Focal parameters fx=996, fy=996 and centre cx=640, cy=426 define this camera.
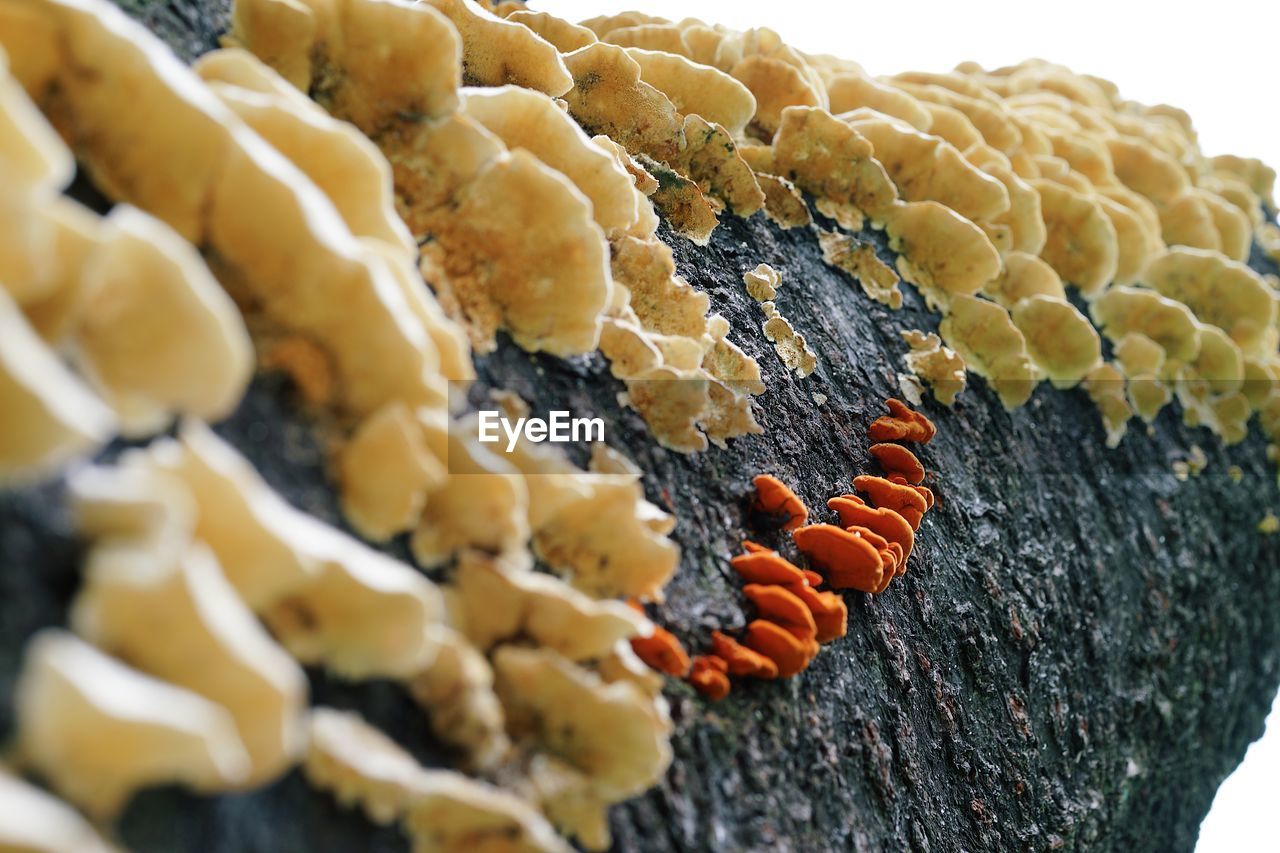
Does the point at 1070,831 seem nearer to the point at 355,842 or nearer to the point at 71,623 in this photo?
the point at 355,842

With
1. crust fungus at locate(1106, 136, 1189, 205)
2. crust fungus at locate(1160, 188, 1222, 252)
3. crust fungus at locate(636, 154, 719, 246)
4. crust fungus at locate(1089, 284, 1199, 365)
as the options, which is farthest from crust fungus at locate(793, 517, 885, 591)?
crust fungus at locate(1106, 136, 1189, 205)

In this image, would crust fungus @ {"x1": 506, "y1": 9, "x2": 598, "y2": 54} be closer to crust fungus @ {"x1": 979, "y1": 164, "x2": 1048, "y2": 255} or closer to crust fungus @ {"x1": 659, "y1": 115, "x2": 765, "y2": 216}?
crust fungus @ {"x1": 659, "y1": 115, "x2": 765, "y2": 216}

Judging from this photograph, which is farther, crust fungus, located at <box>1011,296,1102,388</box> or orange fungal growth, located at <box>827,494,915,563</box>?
crust fungus, located at <box>1011,296,1102,388</box>

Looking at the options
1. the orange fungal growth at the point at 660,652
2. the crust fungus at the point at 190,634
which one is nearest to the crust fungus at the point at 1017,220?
the orange fungal growth at the point at 660,652

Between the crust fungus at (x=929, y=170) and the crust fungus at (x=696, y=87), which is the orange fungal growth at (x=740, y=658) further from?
the crust fungus at (x=929, y=170)

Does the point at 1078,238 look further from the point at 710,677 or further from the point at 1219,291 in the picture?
the point at 710,677

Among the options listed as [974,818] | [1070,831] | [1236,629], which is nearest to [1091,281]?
[1236,629]
